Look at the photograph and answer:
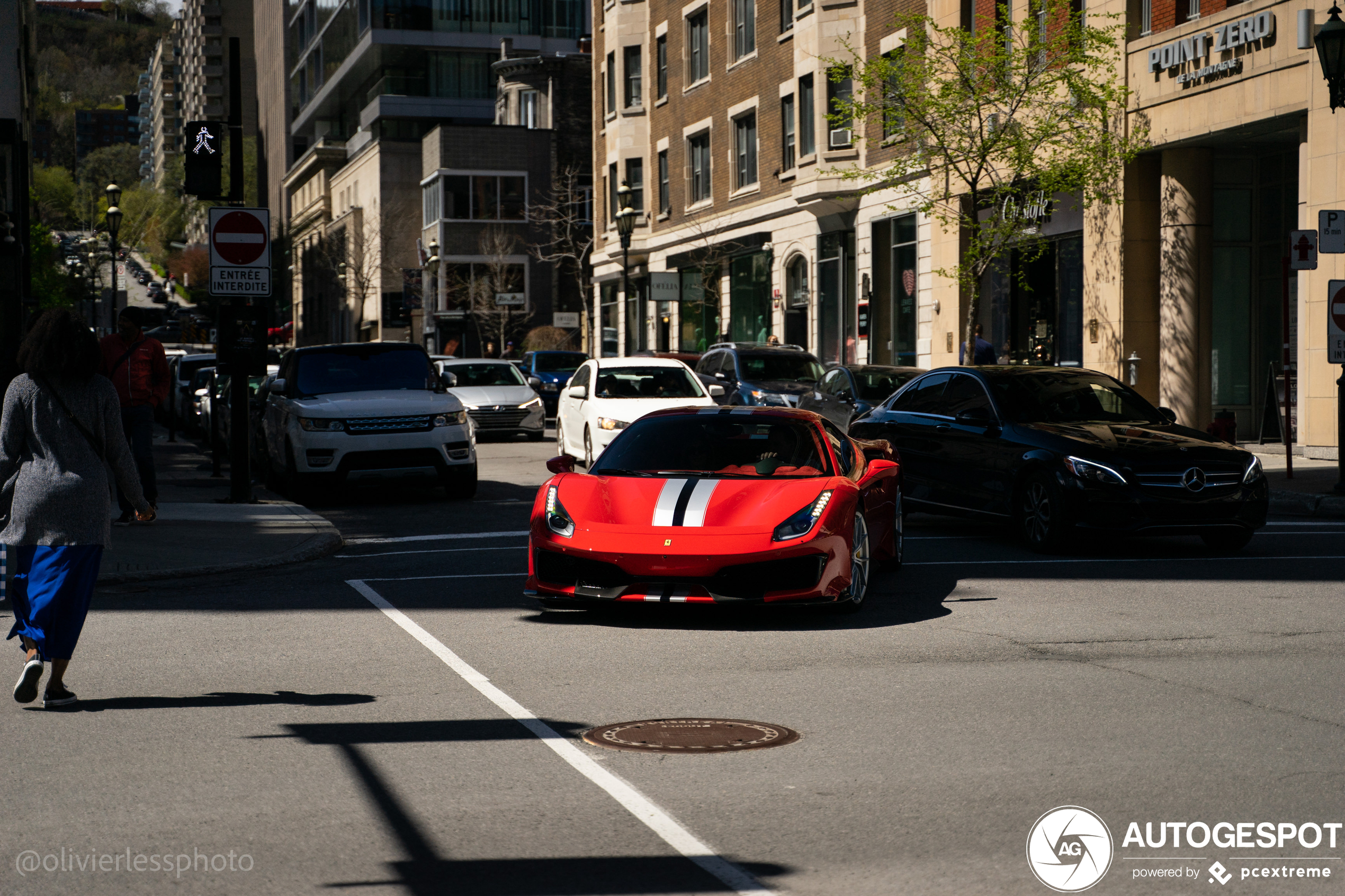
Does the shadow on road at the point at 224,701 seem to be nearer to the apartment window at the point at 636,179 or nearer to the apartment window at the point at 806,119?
the apartment window at the point at 806,119

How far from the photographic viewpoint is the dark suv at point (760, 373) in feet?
87.4

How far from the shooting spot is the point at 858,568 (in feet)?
33.1

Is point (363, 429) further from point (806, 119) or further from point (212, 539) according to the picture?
point (806, 119)

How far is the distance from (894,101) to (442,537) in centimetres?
1621

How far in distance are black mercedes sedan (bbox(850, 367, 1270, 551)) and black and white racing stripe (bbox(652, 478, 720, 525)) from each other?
3.89 metres

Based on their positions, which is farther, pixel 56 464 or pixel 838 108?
pixel 838 108

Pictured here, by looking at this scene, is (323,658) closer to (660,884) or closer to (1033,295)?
(660,884)

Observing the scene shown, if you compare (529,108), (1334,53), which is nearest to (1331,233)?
(1334,53)

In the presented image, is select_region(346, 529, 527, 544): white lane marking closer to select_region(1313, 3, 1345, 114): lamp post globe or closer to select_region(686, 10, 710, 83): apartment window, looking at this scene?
select_region(1313, 3, 1345, 114): lamp post globe

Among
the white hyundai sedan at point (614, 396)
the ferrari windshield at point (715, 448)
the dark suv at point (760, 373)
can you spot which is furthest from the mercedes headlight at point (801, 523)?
the dark suv at point (760, 373)

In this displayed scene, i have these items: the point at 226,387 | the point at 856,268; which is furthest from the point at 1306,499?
the point at 856,268

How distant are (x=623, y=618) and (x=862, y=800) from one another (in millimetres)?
4599

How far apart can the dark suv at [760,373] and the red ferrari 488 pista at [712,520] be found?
15243 mm

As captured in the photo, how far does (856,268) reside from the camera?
37688 mm
